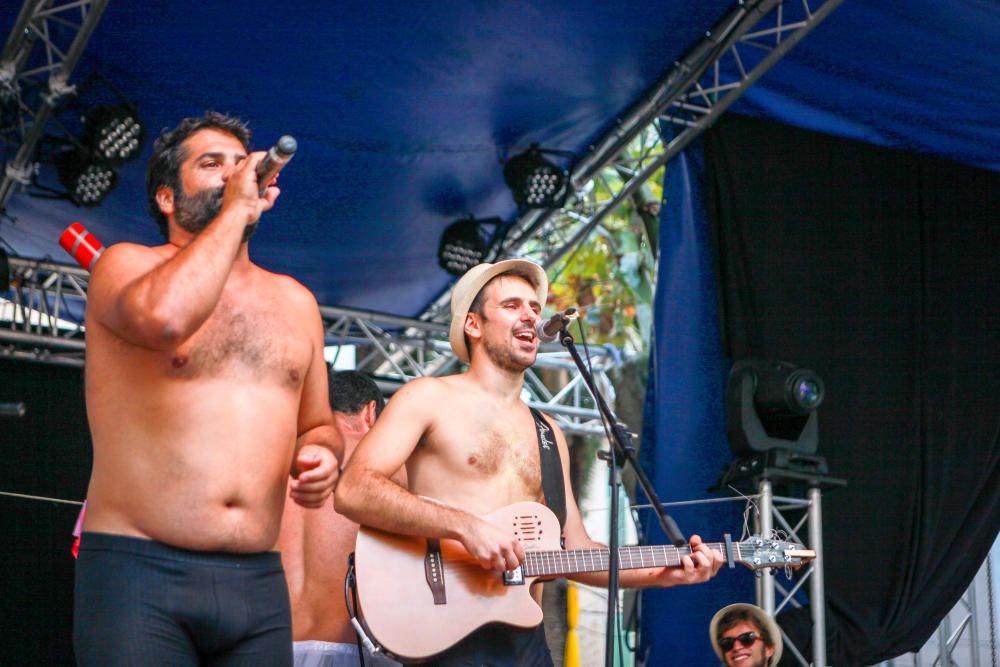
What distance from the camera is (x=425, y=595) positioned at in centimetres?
379

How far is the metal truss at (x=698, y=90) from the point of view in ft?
21.0

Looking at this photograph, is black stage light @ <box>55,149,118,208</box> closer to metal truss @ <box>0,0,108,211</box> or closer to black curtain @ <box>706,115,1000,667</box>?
metal truss @ <box>0,0,108,211</box>

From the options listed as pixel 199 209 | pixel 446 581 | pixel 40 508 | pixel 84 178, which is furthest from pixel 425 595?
pixel 40 508

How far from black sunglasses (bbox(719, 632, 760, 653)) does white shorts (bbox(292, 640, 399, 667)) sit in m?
1.81

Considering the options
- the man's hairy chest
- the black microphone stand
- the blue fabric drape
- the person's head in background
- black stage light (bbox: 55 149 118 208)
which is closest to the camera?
the man's hairy chest

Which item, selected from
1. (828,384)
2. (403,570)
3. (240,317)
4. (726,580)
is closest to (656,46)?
(828,384)

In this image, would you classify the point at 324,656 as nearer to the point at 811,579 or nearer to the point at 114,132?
the point at 811,579

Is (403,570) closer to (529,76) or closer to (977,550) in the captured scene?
(529,76)

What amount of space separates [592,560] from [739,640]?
5.75 ft

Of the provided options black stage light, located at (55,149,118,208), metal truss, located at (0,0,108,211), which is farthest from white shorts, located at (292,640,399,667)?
black stage light, located at (55,149,118,208)

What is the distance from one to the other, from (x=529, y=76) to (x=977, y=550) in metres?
3.82

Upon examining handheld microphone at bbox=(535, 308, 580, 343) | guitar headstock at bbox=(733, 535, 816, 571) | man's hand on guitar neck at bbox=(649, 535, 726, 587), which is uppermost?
handheld microphone at bbox=(535, 308, 580, 343)

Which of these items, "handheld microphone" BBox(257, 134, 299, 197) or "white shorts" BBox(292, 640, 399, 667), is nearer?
"handheld microphone" BBox(257, 134, 299, 197)

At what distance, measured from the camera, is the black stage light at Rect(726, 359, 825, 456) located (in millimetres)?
5867
